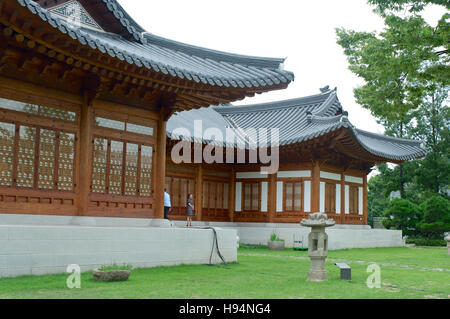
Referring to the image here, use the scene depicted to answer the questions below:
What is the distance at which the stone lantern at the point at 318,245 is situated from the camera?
995 cm

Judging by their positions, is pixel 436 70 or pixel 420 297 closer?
pixel 420 297

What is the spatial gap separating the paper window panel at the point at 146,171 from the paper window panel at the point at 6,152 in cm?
323

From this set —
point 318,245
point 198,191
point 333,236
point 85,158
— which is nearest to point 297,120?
point 198,191

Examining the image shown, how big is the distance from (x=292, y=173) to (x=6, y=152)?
1543 cm

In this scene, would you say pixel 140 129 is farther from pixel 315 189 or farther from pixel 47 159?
pixel 315 189

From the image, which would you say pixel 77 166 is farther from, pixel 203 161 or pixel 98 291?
pixel 203 161

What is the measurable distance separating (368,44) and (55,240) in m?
10.8

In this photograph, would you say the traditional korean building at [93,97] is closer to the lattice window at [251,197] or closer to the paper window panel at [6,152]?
the paper window panel at [6,152]

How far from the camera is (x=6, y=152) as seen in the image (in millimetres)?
10062

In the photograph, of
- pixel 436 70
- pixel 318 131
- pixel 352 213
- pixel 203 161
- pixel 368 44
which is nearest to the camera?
pixel 436 70

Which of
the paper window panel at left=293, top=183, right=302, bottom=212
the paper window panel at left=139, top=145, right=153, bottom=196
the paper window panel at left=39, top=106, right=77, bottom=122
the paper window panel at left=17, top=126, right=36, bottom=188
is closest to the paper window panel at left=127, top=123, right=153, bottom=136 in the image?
the paper window panel at left=139, top=145, right=153, bottom=196

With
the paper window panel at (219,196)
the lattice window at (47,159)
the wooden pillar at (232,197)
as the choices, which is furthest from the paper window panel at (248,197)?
the lattice window at (47,159)

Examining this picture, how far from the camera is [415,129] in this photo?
37.4 m

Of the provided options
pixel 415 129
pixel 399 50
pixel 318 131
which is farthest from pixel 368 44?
pixel 415 129
